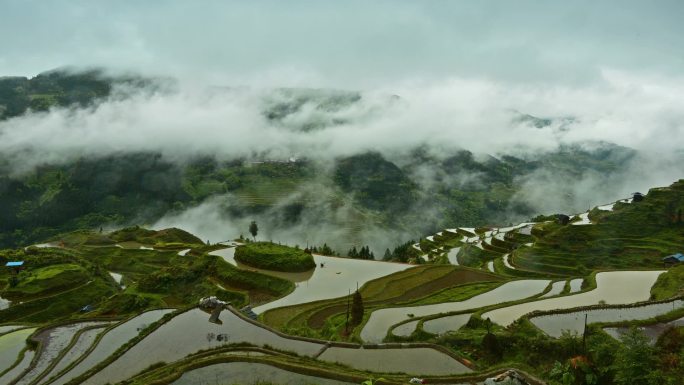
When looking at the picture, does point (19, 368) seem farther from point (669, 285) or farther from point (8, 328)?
point (669, 285)

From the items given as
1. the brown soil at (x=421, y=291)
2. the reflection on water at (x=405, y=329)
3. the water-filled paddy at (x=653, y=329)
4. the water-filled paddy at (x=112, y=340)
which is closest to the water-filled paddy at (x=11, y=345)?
the water-filled paddy at (x=112, y=340)

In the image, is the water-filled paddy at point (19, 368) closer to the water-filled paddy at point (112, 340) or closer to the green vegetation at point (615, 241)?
the water-filled paddy at point (112, 340)

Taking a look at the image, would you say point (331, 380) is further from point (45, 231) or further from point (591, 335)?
point (45, 231)

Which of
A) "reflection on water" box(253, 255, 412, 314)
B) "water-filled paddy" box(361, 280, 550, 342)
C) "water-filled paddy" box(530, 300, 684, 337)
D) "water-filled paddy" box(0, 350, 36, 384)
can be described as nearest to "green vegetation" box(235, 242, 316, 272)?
"reflection on water" box(253, 255, 412, 314)

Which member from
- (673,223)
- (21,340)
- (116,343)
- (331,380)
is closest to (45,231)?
(21,340)

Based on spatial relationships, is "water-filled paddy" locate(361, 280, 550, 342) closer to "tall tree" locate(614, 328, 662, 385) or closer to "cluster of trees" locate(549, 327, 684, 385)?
"cluster of trees" locate(549, 327, 684, 385)

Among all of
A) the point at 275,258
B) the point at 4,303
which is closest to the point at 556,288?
the point at 275,258
